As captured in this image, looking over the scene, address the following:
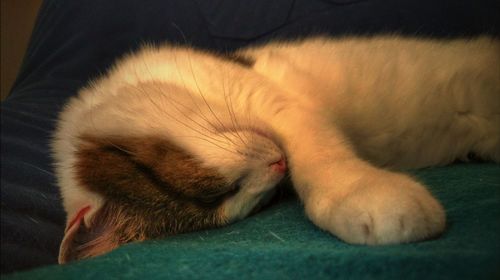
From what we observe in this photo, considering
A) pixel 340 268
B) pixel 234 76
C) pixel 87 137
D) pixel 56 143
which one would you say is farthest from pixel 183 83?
pixel 340 268

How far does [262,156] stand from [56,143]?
A: 726 millimetres

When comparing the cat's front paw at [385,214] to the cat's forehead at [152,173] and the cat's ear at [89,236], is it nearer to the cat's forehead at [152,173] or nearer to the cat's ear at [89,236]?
the cat's forehead at [152,173]

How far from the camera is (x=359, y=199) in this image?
2.63 feet

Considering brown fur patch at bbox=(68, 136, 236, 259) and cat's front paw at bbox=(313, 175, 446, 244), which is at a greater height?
cat's front paw at bbox=(313, 175, 446, 244)

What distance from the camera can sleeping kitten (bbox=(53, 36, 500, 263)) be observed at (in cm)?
90

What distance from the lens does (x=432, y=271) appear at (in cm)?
61

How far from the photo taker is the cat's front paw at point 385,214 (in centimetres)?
74

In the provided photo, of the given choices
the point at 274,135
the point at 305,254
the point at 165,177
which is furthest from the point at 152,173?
the point at 305,254

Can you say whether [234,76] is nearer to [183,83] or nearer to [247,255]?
[183,83]

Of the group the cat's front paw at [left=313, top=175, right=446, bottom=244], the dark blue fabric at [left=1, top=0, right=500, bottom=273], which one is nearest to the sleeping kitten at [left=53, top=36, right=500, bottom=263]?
the cat's front paw at [left=313, top=175, right=446, bottom=244]

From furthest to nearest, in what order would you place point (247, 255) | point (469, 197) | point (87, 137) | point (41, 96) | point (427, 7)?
1. point (41, 96)
2. point (427, 7)
3. point (87, 137)
4. point (469, 197)
5. point (247, 255)

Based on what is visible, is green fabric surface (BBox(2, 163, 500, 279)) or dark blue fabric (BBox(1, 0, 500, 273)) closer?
green fabric surface (BBox(2, 163, 500, 279))

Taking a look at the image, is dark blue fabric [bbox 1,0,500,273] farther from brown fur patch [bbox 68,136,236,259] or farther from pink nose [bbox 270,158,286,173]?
pink nose [bbox 270,158,286,173]

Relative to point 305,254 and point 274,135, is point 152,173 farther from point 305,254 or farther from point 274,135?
point 305,254
